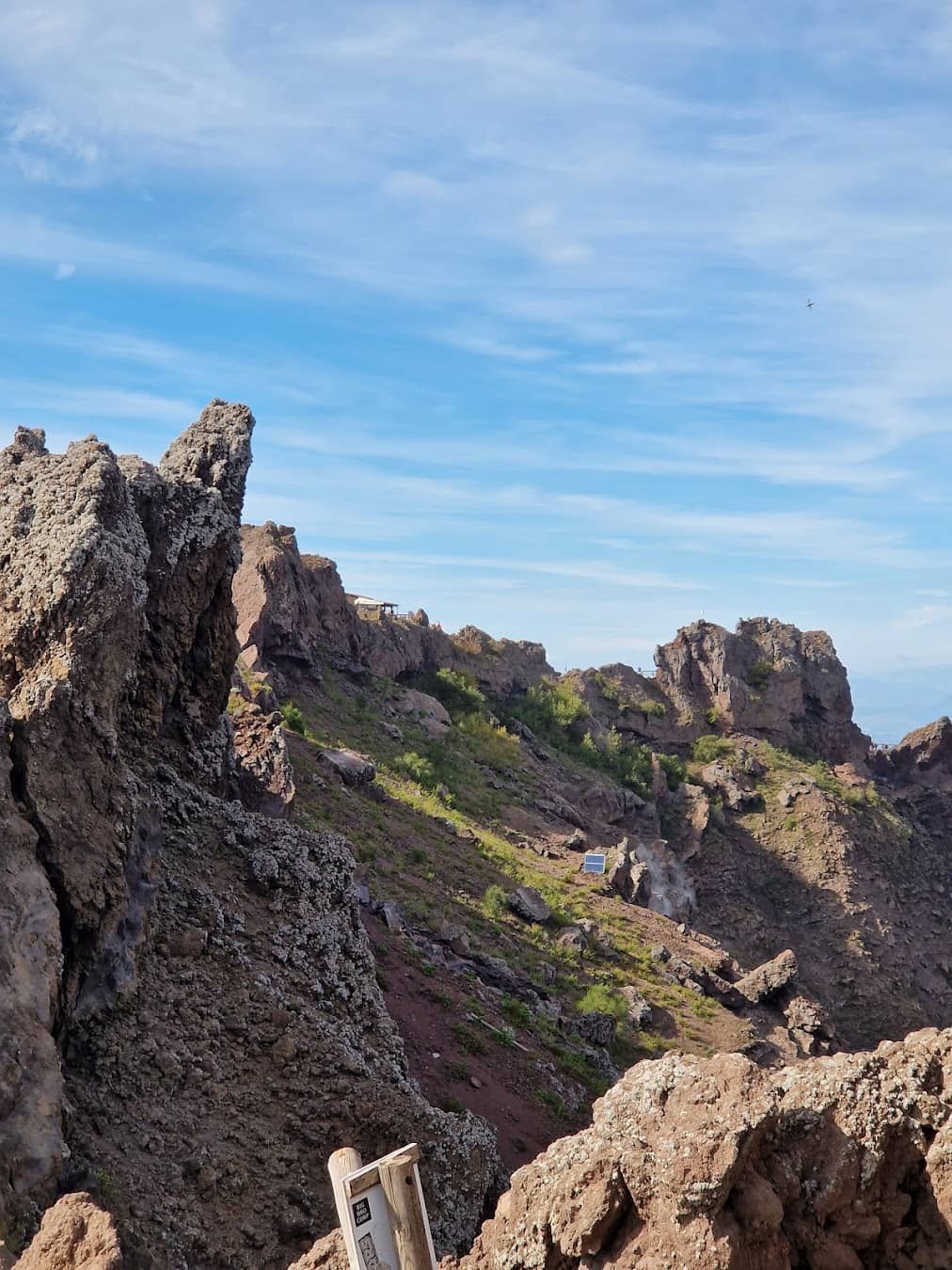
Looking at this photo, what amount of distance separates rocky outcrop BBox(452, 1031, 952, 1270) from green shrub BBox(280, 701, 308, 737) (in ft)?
74.0

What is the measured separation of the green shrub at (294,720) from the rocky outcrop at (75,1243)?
21.1 meters

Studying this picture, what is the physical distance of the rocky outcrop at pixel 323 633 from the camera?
34594mm

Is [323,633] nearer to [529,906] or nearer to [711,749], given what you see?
[529,906]

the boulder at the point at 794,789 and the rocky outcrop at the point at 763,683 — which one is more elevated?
the rocky outcrop at the point at 763,683

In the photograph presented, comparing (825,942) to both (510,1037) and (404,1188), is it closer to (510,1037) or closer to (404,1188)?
(510,1037)

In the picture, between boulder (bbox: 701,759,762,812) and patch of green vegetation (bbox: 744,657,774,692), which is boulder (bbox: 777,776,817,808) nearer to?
boulder (bbox: 701,759,762,812)

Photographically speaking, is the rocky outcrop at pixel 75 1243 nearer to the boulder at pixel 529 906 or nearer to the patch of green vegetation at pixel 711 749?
the boulder at pixel 529 906

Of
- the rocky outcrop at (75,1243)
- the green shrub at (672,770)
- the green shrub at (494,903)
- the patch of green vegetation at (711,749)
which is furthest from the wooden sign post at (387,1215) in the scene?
the patch of green vegetation at (711,749)

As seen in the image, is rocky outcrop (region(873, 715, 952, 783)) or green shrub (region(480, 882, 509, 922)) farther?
rocky outcrop (region(873, 715, 952, 783))

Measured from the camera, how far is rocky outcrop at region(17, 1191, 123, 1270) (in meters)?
6.52

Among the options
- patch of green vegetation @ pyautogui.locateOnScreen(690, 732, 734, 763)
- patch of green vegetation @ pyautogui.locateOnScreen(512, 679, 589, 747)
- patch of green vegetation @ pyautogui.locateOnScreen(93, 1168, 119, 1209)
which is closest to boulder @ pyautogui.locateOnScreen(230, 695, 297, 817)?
patch of green vegetation @ pyautogui.locateOnScreen(93, 1168, 119, 1209)

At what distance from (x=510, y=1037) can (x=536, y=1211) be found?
10620 mm

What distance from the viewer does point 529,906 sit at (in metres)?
24.2

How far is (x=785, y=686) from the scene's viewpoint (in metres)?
48.7
